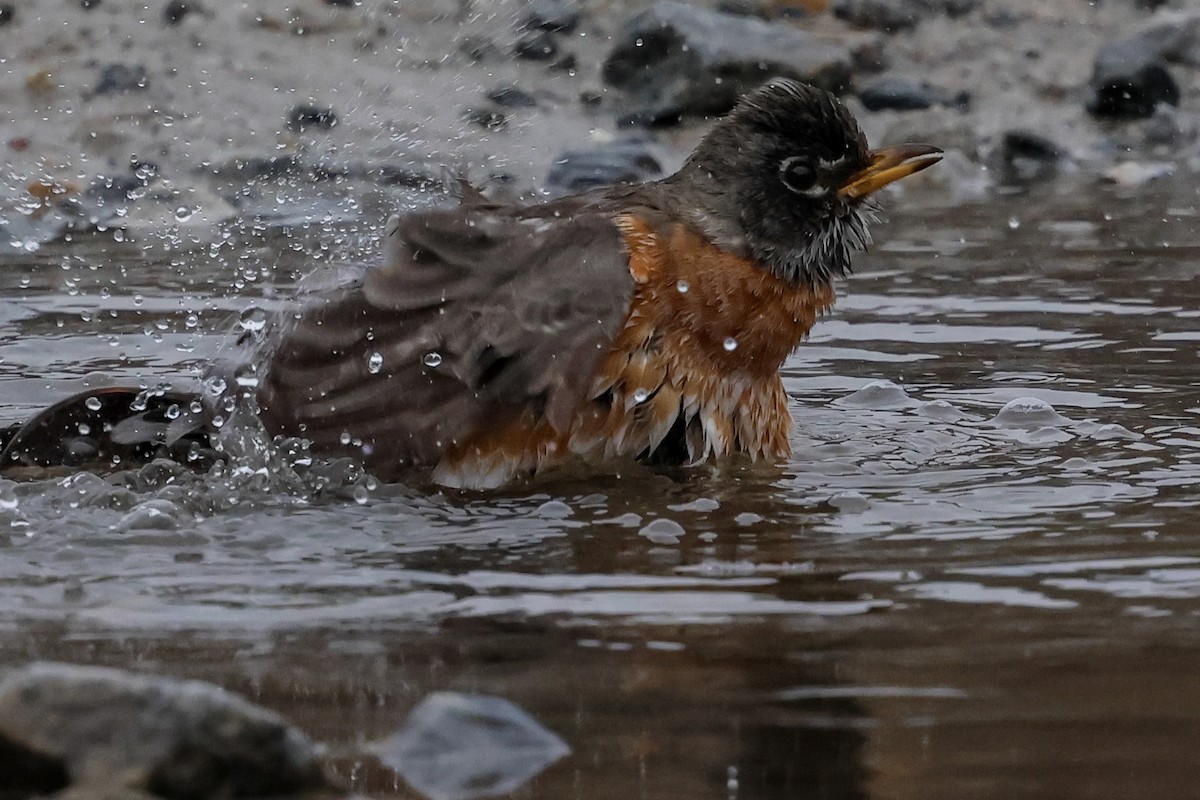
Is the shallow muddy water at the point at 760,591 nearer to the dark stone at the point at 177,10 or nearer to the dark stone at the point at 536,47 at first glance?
the dark stone at the point at 177,10

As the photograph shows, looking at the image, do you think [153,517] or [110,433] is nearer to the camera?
[153,517]

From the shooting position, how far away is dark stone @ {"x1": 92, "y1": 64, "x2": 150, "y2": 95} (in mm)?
10836

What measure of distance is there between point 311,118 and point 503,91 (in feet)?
3.76

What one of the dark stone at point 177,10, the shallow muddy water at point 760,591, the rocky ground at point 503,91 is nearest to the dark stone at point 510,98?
the rocky ground at point 503,91

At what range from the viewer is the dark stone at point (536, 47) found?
460 inches

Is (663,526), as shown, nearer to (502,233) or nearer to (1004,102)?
(502,233)

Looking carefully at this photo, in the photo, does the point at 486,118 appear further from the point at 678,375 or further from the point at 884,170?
the point at 678,375

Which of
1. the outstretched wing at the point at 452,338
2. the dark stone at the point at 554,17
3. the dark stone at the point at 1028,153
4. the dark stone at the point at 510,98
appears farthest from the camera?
the dark stone at the point at 554,17

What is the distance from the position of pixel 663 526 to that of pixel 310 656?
1.23 metres

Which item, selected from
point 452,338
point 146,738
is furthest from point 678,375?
point 146,738

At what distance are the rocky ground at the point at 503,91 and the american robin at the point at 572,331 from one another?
4.03m

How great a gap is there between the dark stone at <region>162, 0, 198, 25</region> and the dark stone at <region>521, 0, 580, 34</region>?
1943mm

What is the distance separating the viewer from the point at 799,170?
18.5 feet

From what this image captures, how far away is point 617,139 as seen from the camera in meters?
10.3
